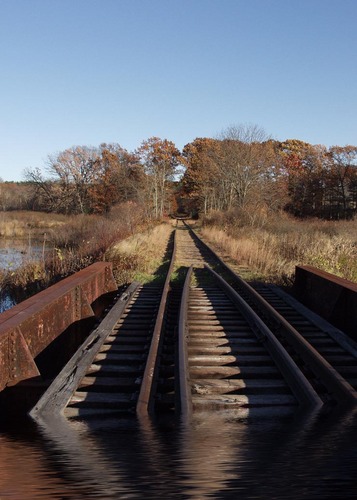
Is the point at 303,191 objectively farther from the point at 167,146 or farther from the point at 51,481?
the point at 51,481

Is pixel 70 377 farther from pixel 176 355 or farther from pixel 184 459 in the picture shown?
pixel 184 459

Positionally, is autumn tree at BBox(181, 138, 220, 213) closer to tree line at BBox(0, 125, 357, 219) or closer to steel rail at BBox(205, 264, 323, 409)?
tree line at BBox(0, 125, 357, 219)

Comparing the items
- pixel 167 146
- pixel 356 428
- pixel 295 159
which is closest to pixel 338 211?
pixel 295 159

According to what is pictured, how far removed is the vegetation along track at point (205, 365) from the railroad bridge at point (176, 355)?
0.01 meters

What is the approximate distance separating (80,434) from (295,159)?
72453 millimetres

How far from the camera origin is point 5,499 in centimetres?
226

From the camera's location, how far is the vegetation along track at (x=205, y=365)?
3804 millimetres

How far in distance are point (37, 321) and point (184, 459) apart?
3072mm

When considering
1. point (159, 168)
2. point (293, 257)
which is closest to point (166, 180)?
point (159, 168)

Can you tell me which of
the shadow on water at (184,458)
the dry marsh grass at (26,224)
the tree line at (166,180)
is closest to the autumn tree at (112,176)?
the tree line at (166,180)

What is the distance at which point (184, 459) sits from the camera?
2.74m

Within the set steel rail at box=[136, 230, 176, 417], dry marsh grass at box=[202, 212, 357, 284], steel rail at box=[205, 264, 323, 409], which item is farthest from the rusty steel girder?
dry marsh grass at box=[202, 212, 357, 284]

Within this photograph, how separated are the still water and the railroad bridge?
264 millimetres

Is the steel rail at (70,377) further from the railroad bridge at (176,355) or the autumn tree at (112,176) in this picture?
the autumn tree at (112,176)
